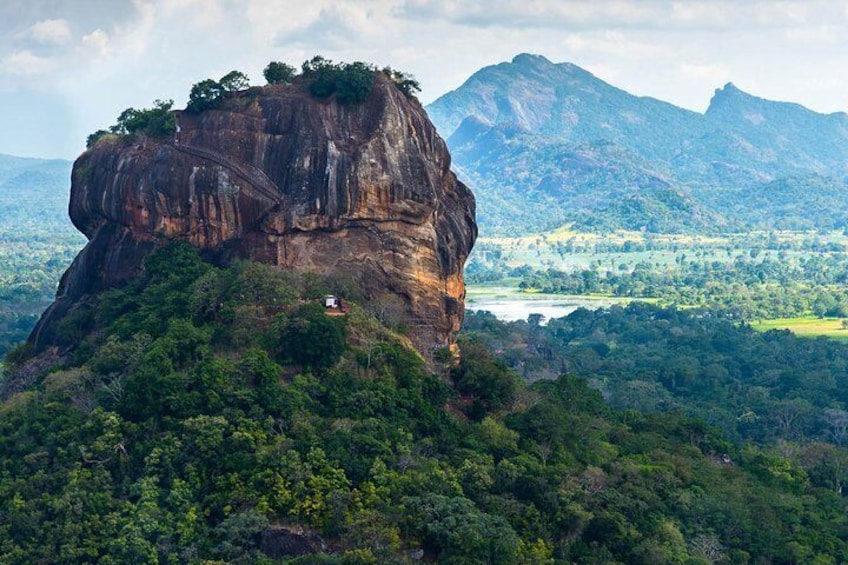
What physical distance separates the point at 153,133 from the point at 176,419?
14316 millimetres

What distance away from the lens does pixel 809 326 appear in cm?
9169

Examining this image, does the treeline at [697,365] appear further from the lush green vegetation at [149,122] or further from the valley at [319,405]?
the lush green vegetation at [149,122]

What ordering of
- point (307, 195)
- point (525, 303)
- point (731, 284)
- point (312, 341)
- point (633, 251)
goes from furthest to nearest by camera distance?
point (633, 251), point (731, 284), point (525, 303), point (307, 195), point (312, 341)

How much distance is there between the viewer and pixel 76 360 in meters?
34.8

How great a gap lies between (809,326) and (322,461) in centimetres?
7468

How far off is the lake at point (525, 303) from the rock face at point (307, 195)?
61716mm

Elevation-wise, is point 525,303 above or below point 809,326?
below

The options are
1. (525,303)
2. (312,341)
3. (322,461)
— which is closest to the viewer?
(322,461)

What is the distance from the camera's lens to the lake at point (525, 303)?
339 ft

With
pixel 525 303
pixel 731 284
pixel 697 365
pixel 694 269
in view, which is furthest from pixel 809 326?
pixel 694 269

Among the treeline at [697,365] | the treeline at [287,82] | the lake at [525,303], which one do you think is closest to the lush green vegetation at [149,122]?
the treeline at [287,82]

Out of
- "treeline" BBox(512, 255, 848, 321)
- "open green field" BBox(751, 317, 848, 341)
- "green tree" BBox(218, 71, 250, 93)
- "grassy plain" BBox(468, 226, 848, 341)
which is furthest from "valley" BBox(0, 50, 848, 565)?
"grassy plain" BBox(468, 226, 848, 341)

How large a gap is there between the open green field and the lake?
18.0 meters

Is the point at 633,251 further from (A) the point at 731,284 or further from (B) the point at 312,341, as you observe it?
(B) the point at 312,341
